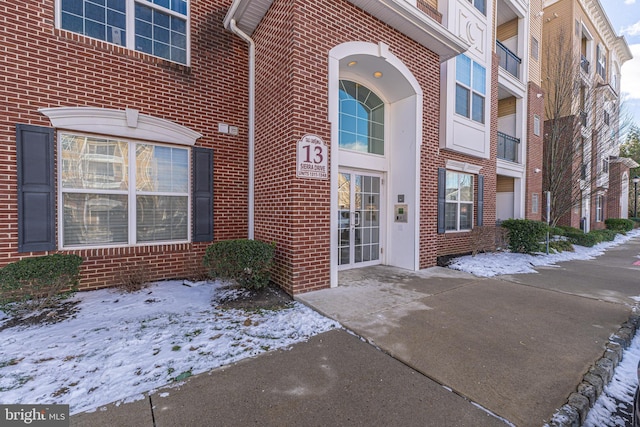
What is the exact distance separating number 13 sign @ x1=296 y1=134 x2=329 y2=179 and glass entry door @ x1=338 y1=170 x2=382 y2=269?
1.39 meters

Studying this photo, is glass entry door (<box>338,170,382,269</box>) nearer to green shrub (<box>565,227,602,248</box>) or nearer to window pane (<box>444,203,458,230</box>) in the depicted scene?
window pane (<box>444,203,458,230</box>)

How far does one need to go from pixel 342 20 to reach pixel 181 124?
367 cm

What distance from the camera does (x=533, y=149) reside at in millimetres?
11820

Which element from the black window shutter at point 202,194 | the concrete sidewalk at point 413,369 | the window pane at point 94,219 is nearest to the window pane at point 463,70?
the concrete sidewalk at point 413,369

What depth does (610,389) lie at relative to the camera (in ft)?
8.20

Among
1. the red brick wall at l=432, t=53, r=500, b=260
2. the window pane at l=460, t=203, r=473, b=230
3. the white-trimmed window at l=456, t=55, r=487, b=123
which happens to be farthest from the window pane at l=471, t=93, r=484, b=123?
the window pane at l=460, t=203, r=473, b=230

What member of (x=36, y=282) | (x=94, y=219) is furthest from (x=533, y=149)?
(x=36, y=282)

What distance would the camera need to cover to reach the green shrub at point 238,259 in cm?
439

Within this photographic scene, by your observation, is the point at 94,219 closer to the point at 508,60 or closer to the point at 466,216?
the point at 466,216

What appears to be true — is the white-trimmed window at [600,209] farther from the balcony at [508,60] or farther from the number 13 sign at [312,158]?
the number 13 sign at [312,158]

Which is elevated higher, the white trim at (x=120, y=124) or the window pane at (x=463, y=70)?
the window pane at (x=463, y=70)

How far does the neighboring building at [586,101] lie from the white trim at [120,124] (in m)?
15.1

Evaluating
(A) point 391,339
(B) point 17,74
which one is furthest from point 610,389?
(B) point 17,74

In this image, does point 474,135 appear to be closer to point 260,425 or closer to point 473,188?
point 473,188
